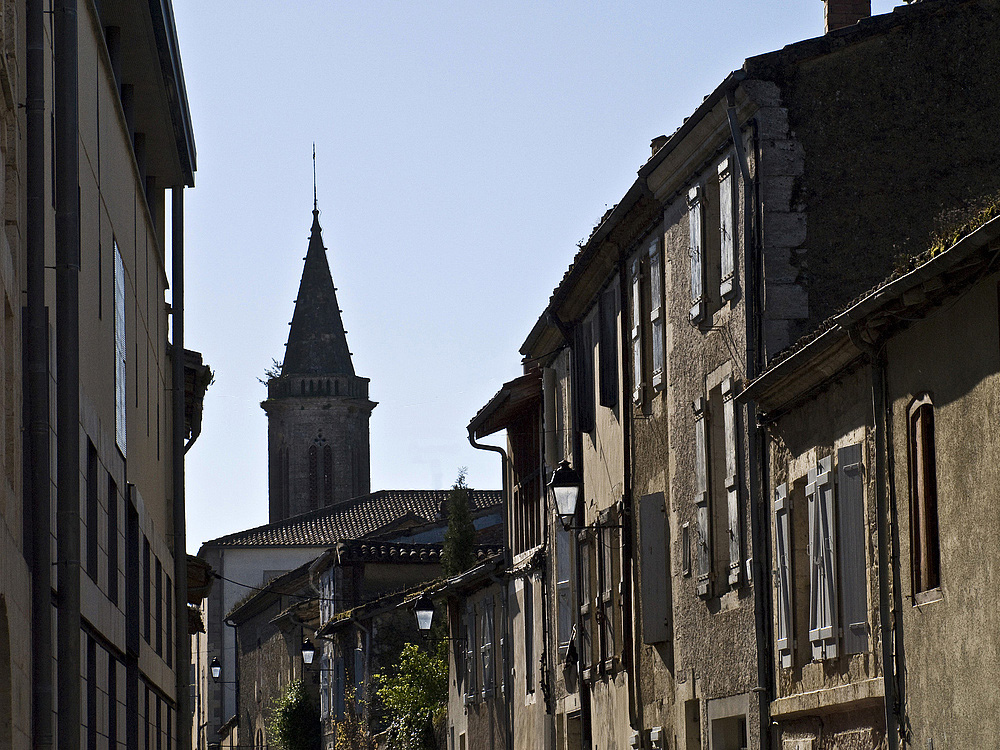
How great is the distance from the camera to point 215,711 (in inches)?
3209

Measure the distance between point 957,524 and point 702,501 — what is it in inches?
269

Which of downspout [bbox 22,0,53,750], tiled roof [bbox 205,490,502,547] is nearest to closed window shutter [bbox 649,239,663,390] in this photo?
downspout [bbox 22,0,53,750]

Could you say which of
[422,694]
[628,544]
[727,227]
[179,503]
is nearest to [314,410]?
[422,694]

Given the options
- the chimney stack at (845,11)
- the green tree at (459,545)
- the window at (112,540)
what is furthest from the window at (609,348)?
the green tree at (459,545)

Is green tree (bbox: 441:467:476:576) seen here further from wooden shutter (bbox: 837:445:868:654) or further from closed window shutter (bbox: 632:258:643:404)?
wooden shutter (bbox: 837:445:868:654)

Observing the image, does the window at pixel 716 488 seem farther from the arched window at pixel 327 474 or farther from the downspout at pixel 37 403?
the arched window at pixel 327 474

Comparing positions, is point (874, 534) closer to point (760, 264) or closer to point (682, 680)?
point (760, 264)

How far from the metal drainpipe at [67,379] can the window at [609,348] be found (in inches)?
365

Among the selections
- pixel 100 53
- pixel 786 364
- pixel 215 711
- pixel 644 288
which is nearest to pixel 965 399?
pixel 786 364

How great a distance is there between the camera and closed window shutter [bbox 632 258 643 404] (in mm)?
20203

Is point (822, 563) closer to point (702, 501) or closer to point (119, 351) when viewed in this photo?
point (702, 501)

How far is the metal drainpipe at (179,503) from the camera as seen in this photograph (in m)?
24.3

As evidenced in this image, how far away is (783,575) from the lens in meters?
14.8

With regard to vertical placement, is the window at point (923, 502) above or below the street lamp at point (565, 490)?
below
